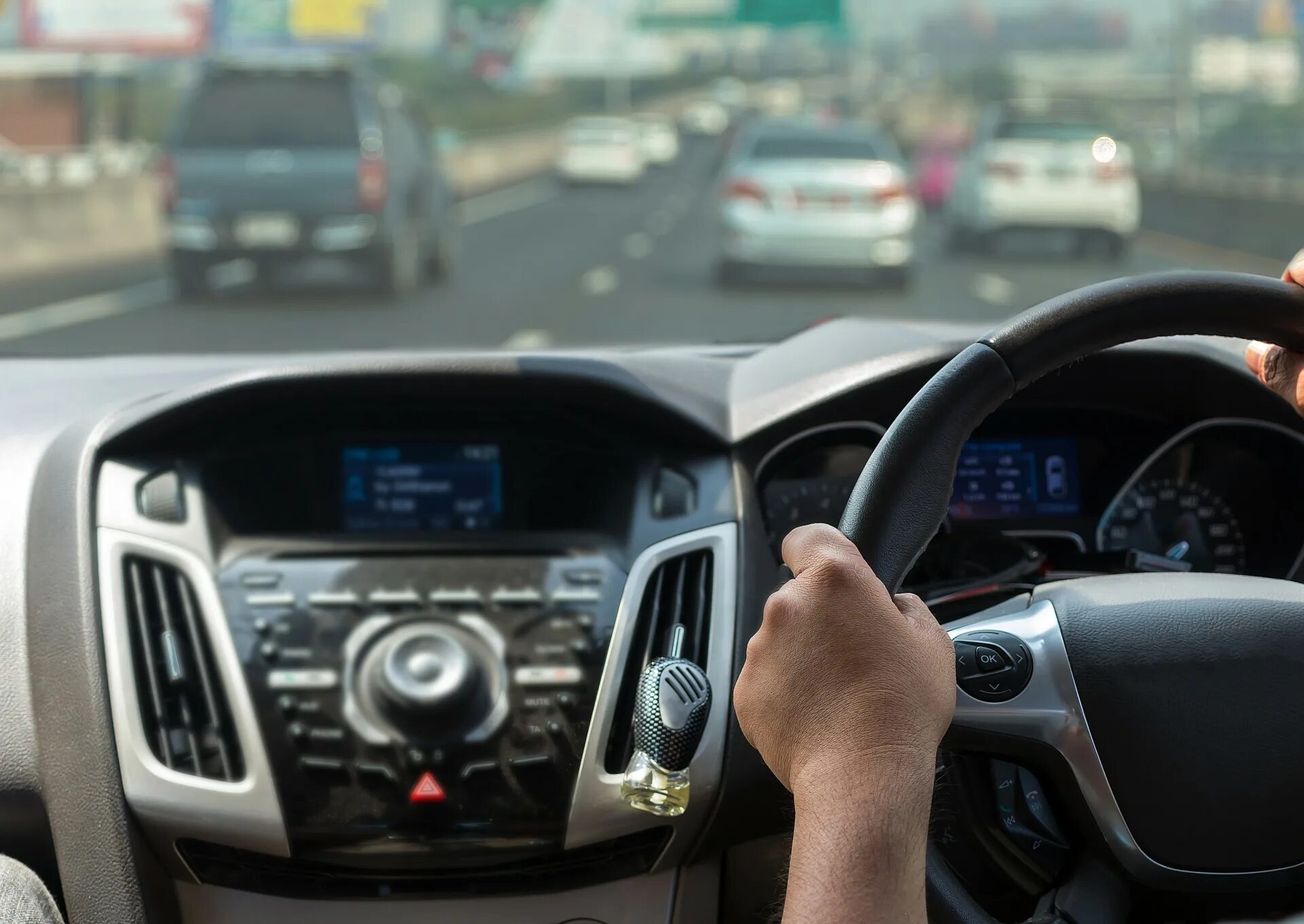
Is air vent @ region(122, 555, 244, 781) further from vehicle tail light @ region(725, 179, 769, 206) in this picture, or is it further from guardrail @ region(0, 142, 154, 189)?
guardrail @ region(0, 142, 154, 189)

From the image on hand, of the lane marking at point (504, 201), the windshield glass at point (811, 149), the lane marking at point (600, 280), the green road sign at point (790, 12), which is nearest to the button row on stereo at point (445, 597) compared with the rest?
the green road sign at point (790, 12)

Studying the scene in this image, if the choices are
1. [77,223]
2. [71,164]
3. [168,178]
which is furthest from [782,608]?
[71,164]

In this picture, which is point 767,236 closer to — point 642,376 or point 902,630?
point 642,376

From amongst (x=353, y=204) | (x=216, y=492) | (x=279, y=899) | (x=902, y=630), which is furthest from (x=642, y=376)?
(x=353, y=204)

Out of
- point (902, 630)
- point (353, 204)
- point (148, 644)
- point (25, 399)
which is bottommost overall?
point (353, 204)

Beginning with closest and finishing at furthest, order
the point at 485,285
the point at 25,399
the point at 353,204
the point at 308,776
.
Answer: the point at 308,776
the point at 25,399
the point at 353,204
the point at 485,285

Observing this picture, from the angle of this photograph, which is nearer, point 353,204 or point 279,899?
point 279,899

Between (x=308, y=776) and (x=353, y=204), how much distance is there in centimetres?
1520

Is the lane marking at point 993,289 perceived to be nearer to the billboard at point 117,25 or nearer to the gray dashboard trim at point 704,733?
the gray dashboard trim at point 704,733

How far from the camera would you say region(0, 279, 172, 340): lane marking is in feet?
49.7

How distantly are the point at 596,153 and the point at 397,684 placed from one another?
147 feet

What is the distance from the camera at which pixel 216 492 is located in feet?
9.61

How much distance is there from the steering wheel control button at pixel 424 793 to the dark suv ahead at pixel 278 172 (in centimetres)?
1511

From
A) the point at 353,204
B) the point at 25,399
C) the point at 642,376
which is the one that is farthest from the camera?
the point at 353,204
